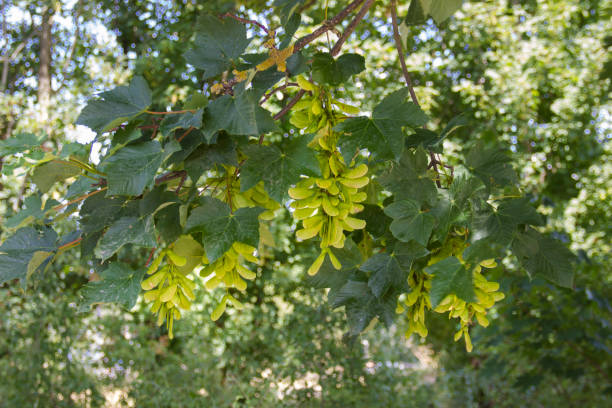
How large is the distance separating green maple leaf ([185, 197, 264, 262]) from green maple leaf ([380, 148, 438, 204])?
0.59ft

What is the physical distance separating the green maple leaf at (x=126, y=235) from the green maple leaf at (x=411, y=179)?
0.98 feet

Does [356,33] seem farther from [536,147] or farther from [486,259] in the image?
[486,259]

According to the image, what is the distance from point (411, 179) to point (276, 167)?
0.58ft

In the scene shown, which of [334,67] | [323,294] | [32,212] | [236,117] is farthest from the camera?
[323,294]

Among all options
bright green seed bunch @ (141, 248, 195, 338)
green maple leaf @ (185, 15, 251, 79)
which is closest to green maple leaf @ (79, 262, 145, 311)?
bright green seed bunch @ (141, 248, 195, 338)

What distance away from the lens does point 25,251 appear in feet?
2.24

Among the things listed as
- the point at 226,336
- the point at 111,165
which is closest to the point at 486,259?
the point at 111,165

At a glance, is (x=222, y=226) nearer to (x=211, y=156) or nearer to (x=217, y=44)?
(x=211, y=156)

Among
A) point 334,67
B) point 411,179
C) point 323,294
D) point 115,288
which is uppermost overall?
point 323,294

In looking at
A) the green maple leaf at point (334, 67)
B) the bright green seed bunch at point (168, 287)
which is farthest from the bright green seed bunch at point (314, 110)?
the bright green seed bunch at point (168, 287)

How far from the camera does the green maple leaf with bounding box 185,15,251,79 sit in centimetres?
64

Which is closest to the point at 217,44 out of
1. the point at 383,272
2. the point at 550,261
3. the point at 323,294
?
the point at 383,272

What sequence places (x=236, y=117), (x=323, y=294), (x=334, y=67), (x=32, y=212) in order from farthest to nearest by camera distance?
(x=323, y=294)
(x=32, y=212)
(x=334, y=67)
(x=236, y=117)

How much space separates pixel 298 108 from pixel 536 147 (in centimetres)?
359
